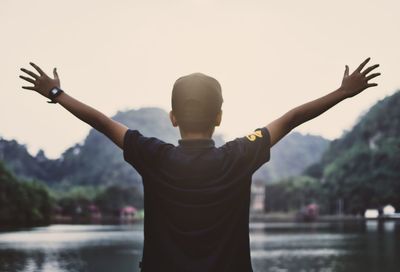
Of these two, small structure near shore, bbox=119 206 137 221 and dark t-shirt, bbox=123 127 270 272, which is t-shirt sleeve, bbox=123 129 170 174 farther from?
small structure near shore, bbox=119 206 137 221

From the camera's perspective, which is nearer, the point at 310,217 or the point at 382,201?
the point at 382,201

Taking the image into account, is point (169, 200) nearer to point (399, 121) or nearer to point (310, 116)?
point (310, 116)

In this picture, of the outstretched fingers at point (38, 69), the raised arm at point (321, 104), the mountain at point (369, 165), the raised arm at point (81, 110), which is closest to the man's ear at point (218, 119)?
the raised arm at point (321, 104)

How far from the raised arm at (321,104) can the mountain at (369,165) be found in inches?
3525

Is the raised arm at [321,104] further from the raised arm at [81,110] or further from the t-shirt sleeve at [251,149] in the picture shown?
the raised arm at [81,110]

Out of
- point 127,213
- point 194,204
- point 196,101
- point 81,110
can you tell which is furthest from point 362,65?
point 127,213

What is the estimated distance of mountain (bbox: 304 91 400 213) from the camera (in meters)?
91.2

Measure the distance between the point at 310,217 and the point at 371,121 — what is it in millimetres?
31720

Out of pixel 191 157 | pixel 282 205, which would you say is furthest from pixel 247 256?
pixel 282 205

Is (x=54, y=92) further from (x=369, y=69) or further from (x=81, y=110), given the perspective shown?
(x=369, y=69)

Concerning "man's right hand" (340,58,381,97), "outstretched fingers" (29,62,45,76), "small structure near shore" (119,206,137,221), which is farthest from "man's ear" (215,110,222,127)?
"small structure near shore" (119,206,137,221)

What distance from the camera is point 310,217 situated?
101m

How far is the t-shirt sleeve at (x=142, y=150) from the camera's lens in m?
2.12

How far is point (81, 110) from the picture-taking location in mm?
2189
